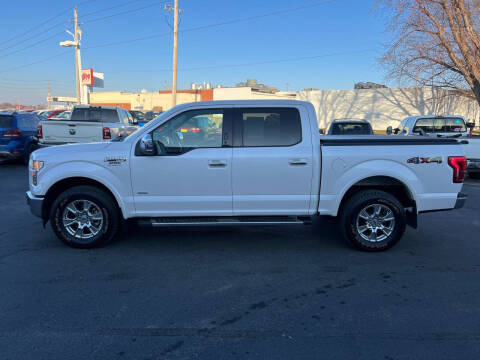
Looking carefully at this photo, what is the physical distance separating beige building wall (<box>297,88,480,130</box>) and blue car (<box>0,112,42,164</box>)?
97.3 ft

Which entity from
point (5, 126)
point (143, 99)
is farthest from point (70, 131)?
point (143, 99)

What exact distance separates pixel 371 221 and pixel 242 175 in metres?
1.86

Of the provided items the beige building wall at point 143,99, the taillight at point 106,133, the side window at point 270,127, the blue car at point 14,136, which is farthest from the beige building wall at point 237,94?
the side window at point 270,127

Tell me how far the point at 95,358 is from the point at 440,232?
18.0ft

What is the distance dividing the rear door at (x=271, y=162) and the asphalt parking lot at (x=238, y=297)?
0.68 metres

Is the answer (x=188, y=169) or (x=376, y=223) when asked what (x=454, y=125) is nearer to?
(x=376, y=223)

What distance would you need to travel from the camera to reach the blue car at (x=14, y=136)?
512 inches

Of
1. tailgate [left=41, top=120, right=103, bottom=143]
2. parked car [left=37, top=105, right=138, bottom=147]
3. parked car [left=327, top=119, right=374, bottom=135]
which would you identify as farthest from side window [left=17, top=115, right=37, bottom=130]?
parked car [left=327, top=119, right=374, bottom=135]

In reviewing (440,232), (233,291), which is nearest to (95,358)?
(233,291)

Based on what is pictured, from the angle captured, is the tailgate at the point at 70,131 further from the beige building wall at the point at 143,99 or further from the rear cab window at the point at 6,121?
the beige building wall at the point at 143,99

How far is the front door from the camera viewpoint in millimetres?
5094

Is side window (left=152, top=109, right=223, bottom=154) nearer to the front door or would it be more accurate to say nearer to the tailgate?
the front door

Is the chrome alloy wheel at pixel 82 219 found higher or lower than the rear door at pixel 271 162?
lower

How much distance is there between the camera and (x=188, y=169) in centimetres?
510
